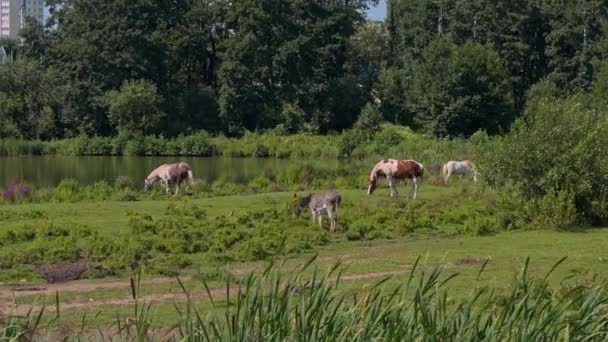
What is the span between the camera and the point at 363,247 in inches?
758

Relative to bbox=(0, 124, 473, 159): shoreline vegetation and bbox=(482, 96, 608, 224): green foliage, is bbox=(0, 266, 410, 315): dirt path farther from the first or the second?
bbox=(0, 124, 473, 159): shoreline vegetation

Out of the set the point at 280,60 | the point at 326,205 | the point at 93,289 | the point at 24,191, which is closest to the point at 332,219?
the point at 326,205

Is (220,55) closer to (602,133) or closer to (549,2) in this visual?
(549,2)

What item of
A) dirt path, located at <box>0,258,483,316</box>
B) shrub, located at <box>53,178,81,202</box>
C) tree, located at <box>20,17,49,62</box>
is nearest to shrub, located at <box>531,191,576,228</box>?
dirt path, located at <box>0,258,483,316</box>

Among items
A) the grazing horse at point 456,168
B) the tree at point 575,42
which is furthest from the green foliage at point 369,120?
the grazing horse at point 456,168

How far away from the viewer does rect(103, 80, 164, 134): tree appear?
6475cm

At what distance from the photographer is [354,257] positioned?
17.4 metres

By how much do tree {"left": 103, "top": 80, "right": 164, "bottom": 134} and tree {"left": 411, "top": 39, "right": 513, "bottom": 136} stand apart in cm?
2021

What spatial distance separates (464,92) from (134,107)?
80.3 ft

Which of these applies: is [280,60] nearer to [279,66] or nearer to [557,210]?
[279,66]

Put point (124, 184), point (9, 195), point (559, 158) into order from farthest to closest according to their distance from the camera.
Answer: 1. point (124, 184)
2. point (9, 195)
3. point (559, 158)

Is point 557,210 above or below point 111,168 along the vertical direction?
above

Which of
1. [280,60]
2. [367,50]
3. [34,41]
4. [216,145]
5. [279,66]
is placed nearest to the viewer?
[216,145]

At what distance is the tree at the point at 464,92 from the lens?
63375mm
